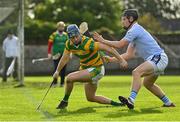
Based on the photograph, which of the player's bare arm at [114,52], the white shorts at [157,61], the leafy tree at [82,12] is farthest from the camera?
the leafy tree at [82,12]

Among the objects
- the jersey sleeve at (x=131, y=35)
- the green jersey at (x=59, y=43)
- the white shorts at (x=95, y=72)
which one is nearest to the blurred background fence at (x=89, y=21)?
the green jersey at (x=59, y=43)

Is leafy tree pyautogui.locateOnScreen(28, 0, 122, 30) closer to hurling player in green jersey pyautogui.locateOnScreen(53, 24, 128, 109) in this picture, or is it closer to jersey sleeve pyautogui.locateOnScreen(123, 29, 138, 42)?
hurling player in green jersey pyautogui.locateOnScreen(53, 24, 128, 109)

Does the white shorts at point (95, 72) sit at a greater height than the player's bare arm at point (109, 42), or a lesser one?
lesser

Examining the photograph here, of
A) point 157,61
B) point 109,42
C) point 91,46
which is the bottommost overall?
point 157,61

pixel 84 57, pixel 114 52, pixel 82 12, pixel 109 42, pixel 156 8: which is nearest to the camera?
pixel 114 52

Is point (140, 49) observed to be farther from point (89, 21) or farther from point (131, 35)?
point (89, 21)

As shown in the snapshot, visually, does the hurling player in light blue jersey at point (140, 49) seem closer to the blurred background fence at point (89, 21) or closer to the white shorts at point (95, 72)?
the white shorts at point (95, 72)

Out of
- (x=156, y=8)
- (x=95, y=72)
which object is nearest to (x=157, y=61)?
(x=95, y=72)

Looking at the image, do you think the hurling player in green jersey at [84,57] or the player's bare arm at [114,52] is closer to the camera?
the player's bare arm at [114,52]

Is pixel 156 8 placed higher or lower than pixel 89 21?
lower

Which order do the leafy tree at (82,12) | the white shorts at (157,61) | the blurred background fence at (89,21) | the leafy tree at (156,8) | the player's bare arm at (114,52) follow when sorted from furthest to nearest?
the leafy tree at (156,8) → the leafy tree at (82,12) → the blurred background fence at (89,21) → the white shorts at (157,61) → the player's bare arm at (114,52)

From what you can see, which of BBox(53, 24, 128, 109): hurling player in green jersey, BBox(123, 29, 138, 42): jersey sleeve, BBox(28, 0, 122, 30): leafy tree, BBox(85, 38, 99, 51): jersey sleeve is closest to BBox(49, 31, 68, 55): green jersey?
BBox(53, 24, 128, 109): hurling player in green jersey

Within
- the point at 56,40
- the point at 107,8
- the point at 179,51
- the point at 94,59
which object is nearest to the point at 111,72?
the point at 179,51

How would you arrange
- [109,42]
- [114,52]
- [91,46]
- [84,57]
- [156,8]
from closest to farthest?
[114,52]
[109,42]
[91,46]
[84,57]
[156,8]
